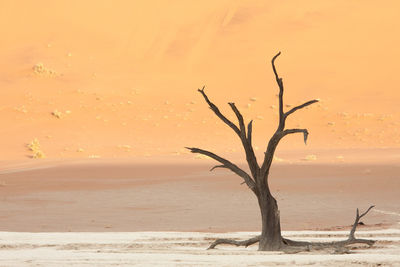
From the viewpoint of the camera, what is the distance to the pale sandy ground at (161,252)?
10322mm

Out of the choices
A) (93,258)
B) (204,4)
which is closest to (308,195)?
(93,258)

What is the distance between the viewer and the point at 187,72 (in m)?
65.9

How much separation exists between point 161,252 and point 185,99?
5106cm

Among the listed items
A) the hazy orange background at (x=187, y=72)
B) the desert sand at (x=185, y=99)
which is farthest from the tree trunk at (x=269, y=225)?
the hazy orange background at (x=187, y=72)

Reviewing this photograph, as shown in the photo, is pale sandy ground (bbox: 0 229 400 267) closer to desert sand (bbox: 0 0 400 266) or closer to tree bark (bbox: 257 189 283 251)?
tree bark (bbox: 257 189 283 251)

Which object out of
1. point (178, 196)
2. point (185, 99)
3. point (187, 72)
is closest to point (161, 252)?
point (178, 196)

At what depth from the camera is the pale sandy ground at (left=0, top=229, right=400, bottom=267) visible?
33.9ft

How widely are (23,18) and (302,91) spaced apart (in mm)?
21607

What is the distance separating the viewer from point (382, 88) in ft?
209

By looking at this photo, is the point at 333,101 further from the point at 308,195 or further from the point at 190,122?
the point at 308,195

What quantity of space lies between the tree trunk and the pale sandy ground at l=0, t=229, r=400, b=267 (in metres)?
0.35

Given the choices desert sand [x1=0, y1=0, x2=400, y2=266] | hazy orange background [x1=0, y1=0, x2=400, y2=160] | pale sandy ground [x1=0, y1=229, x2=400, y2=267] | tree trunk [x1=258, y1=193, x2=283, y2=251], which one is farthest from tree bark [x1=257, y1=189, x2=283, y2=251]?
hazy orange background [x1=0, y1=0, x2=400, y2=160]

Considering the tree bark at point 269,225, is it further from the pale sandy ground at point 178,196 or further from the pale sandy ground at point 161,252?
the pale sandy ground at point 178,196

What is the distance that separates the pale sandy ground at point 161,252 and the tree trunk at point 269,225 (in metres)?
0.35
